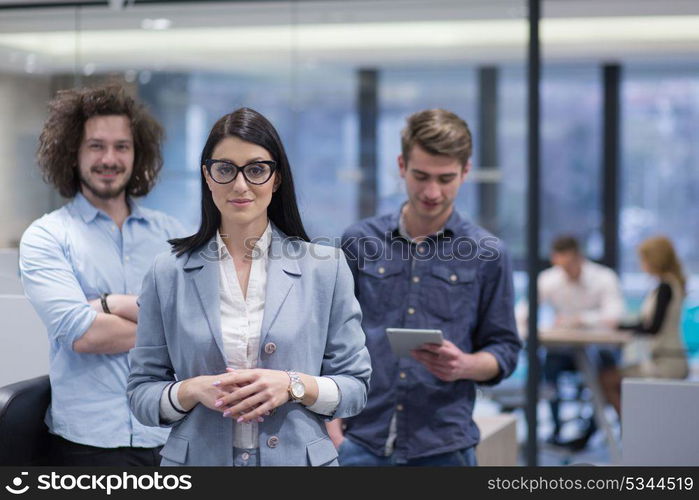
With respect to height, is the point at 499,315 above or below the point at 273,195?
below

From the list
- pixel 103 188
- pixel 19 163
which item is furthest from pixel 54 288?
pixel 19 163

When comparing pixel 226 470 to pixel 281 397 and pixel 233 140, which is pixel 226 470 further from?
pixel 233 140

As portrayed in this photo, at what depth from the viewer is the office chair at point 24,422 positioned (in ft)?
7.33

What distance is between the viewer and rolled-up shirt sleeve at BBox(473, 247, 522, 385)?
7.84ft

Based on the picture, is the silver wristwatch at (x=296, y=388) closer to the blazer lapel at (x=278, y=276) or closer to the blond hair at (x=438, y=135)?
the blazer lapel at (x=278, y=276)

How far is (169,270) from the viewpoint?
5.96 ft

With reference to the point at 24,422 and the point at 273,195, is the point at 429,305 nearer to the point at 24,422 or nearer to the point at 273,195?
the point at 273,195

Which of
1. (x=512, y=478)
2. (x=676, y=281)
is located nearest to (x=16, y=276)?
(x=512, y=478)

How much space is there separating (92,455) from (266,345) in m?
0.83

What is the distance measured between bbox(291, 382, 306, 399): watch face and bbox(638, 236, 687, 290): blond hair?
412 centimetres

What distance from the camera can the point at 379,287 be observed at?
7.91ft

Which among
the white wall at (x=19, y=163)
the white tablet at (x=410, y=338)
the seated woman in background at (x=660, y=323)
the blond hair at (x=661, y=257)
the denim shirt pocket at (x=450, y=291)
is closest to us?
the white tablet at (x=410, y=338)

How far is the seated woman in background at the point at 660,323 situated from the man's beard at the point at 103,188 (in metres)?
3.73

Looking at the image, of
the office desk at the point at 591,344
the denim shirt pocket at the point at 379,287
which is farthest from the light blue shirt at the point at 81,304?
the office desk at the point at 591,344
